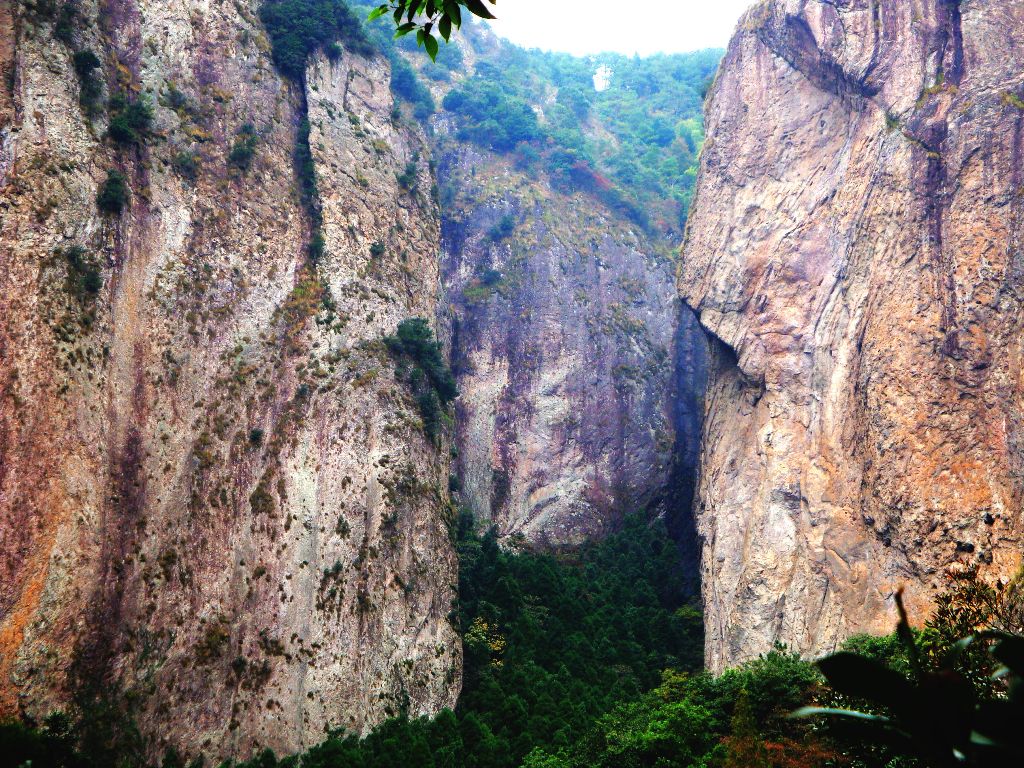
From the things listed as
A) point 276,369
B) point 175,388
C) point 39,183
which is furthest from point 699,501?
point 39,183

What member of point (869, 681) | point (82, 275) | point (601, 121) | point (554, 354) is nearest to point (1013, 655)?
point (869, 681)

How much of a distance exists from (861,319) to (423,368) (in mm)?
16876

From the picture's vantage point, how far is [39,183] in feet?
75.6

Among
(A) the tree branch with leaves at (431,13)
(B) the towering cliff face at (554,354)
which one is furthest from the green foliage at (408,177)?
(A) the tree branch with leaves at (431,13)

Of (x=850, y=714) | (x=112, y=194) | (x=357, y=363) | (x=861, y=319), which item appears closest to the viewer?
(x=850, y=714)

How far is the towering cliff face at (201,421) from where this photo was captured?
68.3ft

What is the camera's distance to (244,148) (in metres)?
31.3

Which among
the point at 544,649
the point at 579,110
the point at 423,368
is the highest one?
the point at 579,110

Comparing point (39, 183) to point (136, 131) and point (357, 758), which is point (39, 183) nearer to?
point (136, 131)

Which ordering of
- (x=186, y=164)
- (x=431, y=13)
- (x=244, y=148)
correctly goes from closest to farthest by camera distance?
(x=431, y=13) < (x=186, y=164) < (x=244, y=148)

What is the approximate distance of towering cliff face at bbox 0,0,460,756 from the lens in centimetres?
2081

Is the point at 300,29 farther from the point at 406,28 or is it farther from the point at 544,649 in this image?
the point at 406,28

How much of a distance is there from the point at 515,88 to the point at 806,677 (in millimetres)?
51923

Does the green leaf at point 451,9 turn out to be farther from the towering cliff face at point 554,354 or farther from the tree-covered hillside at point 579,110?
the tree-covered hillside at point 579,110
